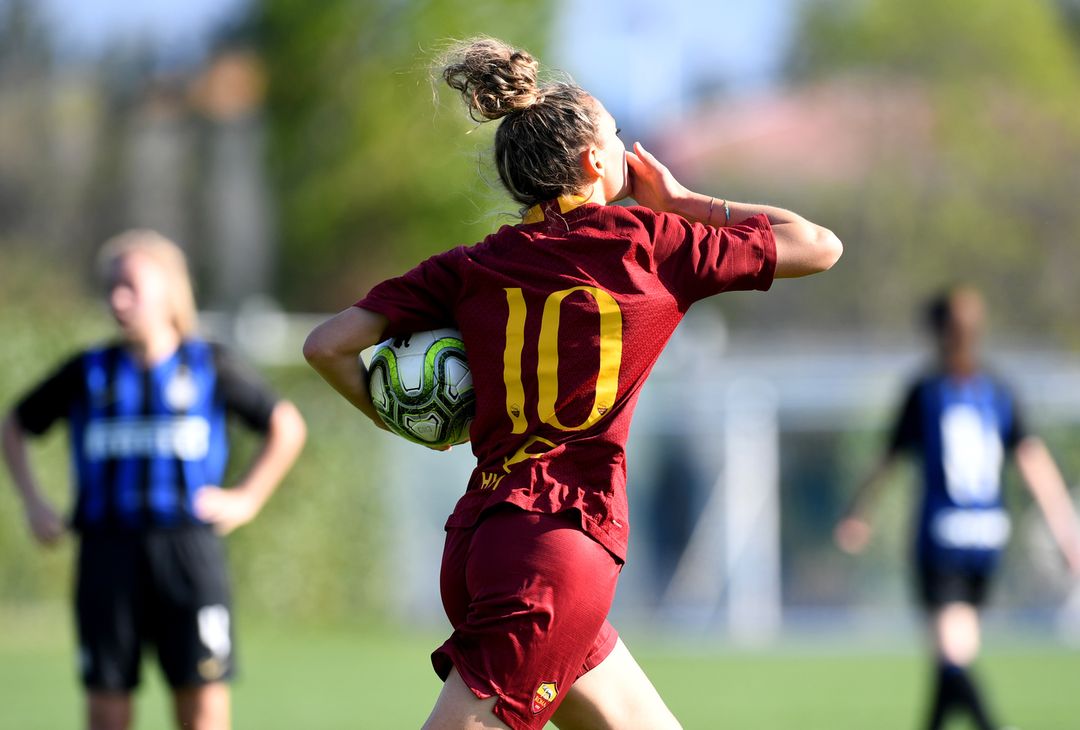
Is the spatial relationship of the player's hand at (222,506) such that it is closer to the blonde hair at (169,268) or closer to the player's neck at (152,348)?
the player's neck at (152,348)

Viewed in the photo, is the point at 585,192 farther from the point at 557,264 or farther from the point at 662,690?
the point at 662,690

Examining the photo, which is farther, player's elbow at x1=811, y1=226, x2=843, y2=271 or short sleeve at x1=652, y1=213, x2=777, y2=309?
player's elbow at x1=811, y1=226, x2=843, y2=271

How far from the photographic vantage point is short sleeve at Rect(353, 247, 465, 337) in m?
3.59

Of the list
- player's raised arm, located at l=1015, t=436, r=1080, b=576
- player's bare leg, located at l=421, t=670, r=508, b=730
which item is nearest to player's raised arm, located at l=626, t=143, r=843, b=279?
player's bare leg, located at l=421, t=670, r=508, b=730

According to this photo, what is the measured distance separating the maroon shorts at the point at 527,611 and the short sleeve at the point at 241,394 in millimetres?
2374

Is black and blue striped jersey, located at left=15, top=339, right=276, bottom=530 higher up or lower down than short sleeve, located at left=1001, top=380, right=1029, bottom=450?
lower down

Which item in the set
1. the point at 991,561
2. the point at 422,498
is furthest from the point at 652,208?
the point at 422,498

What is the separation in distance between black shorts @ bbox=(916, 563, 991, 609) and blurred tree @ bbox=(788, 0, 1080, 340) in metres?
25.9

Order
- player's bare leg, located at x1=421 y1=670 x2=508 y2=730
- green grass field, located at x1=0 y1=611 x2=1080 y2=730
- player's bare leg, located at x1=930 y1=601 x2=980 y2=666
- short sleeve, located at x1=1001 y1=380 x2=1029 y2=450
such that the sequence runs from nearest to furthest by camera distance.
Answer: player's bare leg, located at x1=421 y1=670 x2=508 y2=730
player's bare leg, located at x1=930 y1=601 x2=980 y2=666
short sleeve, located at x1=1001 y1=380 x2=1029 y2=450
green grass field, located at x1=0 y1=611 x2=1080 y2=730

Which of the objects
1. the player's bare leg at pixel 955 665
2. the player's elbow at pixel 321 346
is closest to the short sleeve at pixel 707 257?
the player's elbow at pixel 321 346

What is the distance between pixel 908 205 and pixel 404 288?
32296 millimetres

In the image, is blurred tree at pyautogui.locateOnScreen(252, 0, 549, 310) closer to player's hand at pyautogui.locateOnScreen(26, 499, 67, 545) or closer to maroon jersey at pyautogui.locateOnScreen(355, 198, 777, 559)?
player's hand at pyautogui.locateOnScreen(26, 499, 67, 545)

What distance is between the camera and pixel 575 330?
11.3 ft

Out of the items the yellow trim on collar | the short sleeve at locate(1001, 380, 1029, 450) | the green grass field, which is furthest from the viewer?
the green grass field
